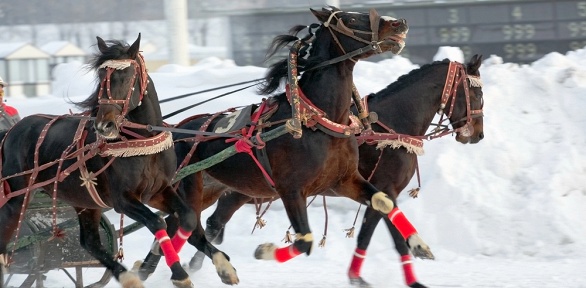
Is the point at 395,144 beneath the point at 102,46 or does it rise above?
beneath

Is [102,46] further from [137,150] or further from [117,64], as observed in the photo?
[137,150]

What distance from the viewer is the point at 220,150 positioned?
8820mm

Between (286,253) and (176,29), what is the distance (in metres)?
21.6

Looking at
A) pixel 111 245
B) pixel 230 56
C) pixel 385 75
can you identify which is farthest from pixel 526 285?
pixel 230 56

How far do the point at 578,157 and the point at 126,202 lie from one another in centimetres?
726

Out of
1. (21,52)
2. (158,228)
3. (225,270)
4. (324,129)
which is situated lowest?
(225,270)

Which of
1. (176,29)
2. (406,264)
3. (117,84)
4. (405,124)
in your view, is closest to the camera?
(117,84)

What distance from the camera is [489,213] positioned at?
Answer: 12.2m

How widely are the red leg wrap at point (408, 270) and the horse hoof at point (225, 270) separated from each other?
1.62 metres

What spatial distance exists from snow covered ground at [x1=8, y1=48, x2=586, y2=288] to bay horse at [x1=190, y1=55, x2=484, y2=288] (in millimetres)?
712

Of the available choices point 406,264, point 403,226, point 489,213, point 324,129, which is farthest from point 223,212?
point 489,213

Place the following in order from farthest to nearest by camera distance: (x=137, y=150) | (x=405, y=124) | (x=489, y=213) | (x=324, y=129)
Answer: (x=489, y=213) < (x=405, y=124) < (x=324, y=129) < (x=137, y=150)

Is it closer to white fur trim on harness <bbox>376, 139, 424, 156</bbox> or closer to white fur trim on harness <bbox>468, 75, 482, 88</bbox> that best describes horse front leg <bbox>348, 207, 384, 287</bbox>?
white fur trim on harness <bbox>376, 139, 424, 156</bbox>

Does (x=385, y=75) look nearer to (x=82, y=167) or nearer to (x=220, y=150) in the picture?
(x=220, y=150)
